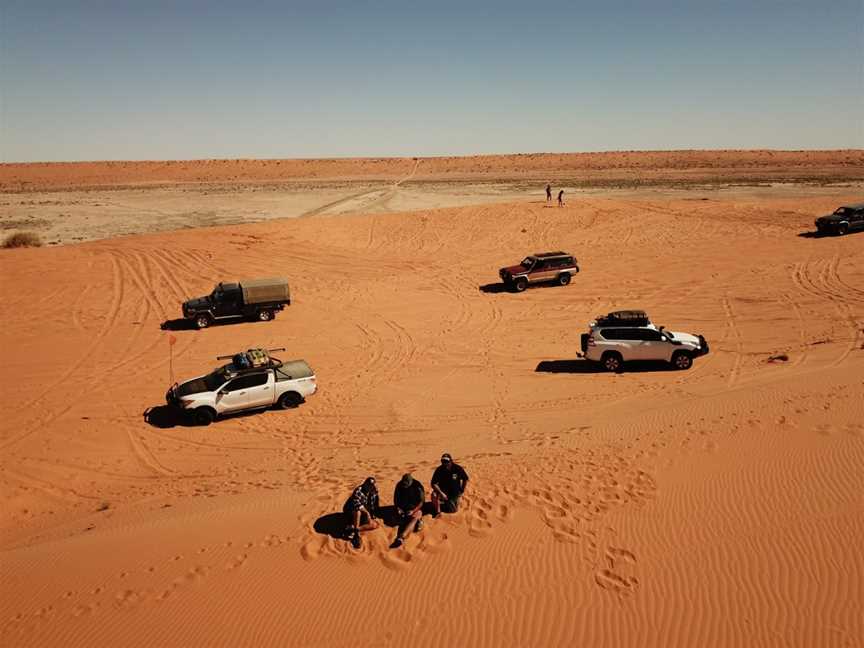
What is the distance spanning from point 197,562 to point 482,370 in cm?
1228

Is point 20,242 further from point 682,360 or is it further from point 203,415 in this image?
point 682,360

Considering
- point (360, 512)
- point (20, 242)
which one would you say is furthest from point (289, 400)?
point (20, 242)

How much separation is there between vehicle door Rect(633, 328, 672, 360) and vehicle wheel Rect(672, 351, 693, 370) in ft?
0.76

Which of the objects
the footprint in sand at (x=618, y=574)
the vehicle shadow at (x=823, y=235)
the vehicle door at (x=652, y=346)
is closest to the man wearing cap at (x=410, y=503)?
the footprint in sand at (x=618, y=574)

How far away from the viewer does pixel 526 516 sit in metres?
9.73

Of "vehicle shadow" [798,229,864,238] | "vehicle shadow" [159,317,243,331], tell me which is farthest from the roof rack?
"vehicle shadow" [798,229,864,238]

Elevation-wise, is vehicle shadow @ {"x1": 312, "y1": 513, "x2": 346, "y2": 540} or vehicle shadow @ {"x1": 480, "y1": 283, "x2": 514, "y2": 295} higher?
vehicle shadow @ {"x1": 480, "y1": 283, "x2": 514, "y2": 295}

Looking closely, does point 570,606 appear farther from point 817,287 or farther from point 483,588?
point 817,287

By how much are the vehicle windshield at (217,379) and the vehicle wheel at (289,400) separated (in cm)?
169

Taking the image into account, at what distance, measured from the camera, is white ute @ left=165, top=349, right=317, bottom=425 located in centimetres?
1636

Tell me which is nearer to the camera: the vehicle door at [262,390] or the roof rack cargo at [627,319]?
the vehicle door at [262,390]

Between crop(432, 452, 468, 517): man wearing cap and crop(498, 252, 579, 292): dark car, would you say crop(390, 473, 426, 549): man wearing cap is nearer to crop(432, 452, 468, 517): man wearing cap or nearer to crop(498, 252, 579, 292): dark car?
crop(432, 452, 468, 517): man wearing cap

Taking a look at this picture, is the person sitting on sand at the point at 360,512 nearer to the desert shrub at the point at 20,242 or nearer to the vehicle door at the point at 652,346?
the vehicle door at the point at 652,346

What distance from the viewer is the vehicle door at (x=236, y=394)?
54.1ft
